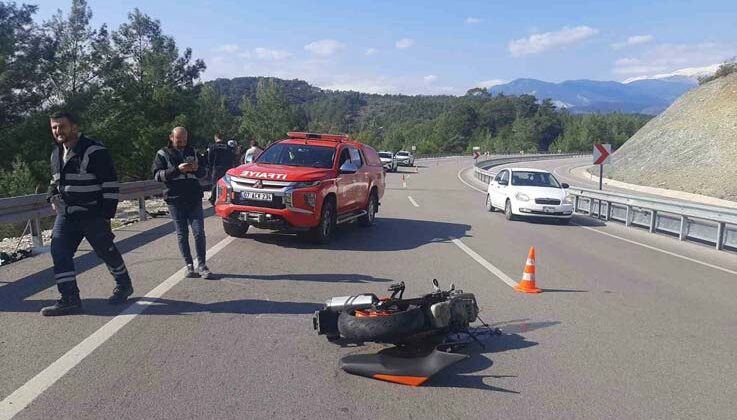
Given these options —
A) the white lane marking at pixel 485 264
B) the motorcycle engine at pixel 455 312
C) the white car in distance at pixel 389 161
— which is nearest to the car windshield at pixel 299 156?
the white lane marking at pixel 485 264

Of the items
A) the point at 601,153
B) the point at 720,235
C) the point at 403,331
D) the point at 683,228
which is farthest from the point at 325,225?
the point at 601,153

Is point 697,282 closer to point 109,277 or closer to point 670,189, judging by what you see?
point 109,277

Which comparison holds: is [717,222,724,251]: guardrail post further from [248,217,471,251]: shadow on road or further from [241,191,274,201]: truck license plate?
[241,191,274,201]: truck license plate

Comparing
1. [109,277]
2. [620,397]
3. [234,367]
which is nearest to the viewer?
[620,397]

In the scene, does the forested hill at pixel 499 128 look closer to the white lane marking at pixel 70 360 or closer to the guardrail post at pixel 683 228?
the guardrail post at pixel 683 228

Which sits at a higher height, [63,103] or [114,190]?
[63,103]

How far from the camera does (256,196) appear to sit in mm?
10391

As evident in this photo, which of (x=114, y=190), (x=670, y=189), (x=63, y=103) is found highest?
(x=63, y=103)

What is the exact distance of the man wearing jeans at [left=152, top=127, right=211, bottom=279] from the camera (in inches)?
305

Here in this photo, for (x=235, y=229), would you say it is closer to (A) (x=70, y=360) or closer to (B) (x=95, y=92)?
(A) (x=70, y=360)

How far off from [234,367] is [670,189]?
129 ft

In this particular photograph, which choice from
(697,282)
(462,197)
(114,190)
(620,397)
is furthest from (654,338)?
(462,197)

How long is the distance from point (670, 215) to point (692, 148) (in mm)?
29528

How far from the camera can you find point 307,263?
30.2ft
